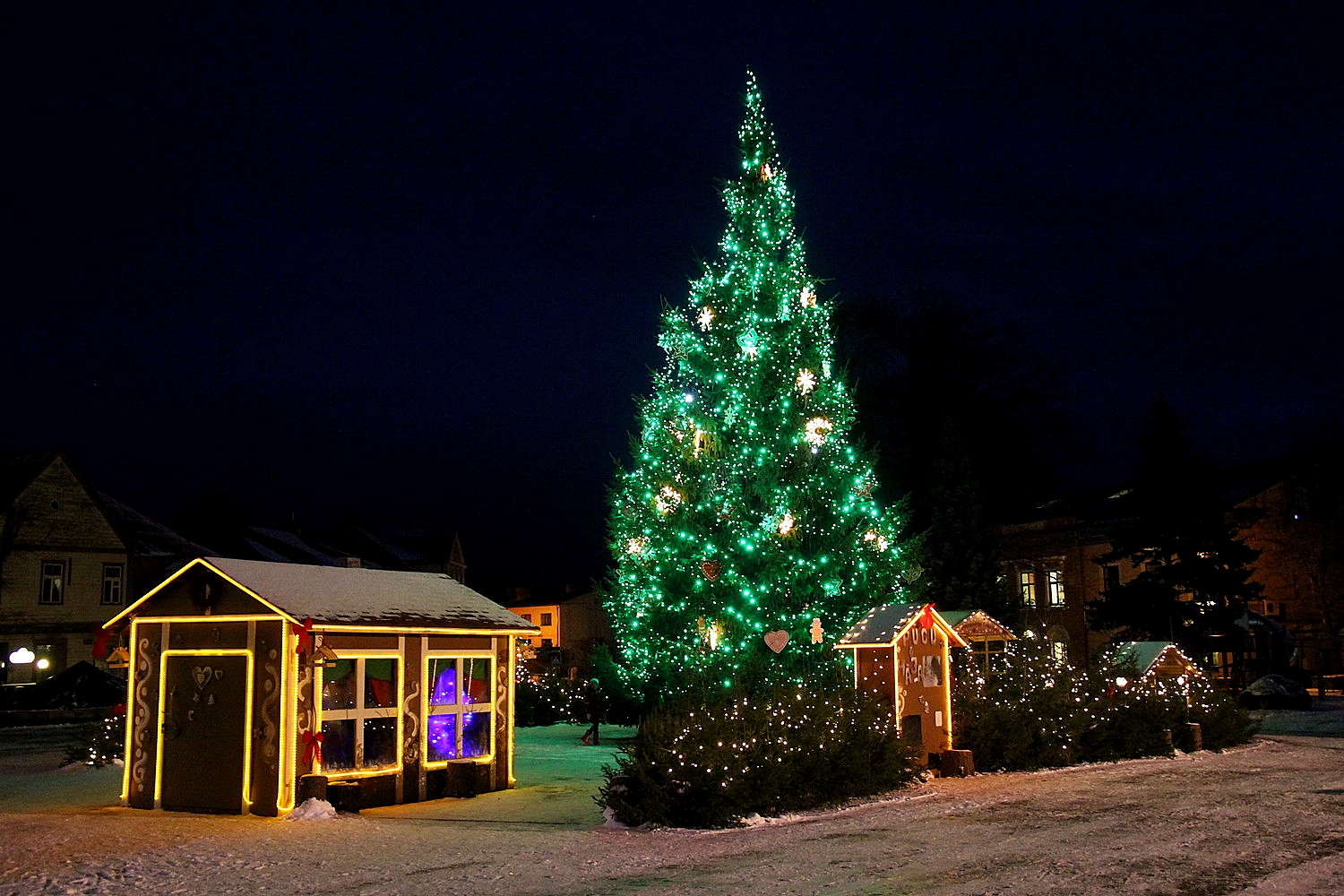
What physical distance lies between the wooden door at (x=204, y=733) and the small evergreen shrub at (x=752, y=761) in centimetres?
436

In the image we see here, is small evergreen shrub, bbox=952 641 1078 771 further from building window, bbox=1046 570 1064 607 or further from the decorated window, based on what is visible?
building window, bbox=1046 570 1064 607

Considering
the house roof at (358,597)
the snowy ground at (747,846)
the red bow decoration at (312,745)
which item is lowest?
the snowy ground at (747,846)

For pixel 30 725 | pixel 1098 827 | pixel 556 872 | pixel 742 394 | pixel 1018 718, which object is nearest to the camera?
pixel 556 872

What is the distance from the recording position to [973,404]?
43500 mm

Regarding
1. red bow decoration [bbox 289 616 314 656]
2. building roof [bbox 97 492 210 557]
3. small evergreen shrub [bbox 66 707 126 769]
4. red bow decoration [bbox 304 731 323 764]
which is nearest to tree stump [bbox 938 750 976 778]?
red bow decoration [bbox 304 731 323 764]

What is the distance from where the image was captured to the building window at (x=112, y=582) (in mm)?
47656

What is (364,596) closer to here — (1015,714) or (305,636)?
(305,636)

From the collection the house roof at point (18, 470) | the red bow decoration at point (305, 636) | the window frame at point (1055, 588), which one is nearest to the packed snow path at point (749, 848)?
the red bow decoration at point (305, 636)

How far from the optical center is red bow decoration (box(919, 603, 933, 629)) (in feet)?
62.0

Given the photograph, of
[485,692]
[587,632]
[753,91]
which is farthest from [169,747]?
[587,632]

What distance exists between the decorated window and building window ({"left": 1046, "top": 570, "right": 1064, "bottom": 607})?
39.2 m

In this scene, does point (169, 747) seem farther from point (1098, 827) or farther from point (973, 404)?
point (973, 404)

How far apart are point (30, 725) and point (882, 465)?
27.7 metres

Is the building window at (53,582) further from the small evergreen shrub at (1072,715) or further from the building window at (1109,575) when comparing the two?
the building window at (1109,575)
